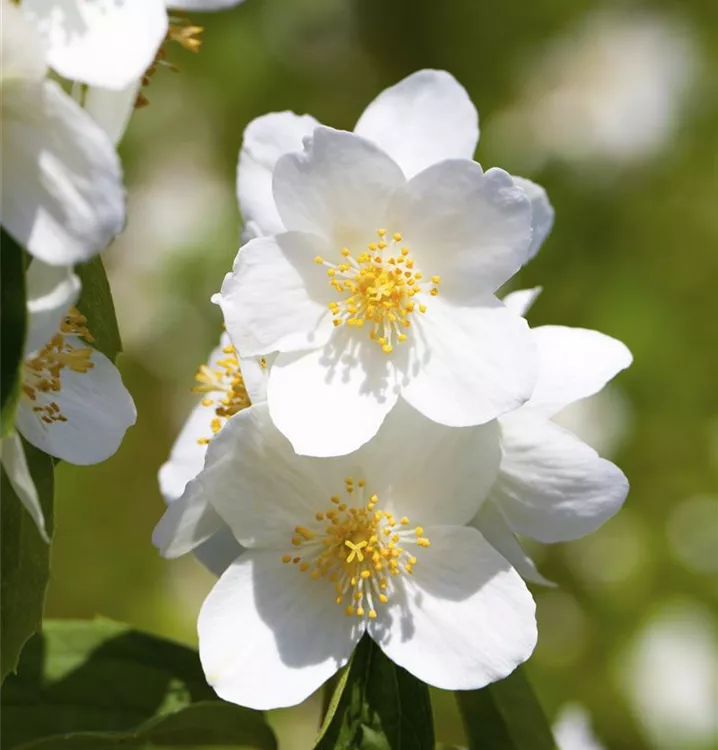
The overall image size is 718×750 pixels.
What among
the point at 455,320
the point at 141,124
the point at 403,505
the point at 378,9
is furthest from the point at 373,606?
the point at 378,9

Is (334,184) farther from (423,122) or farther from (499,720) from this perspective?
(499,720)

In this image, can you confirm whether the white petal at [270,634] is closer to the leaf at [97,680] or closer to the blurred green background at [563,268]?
the leaf at [97,680]

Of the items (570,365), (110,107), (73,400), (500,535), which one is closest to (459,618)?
(500,535)

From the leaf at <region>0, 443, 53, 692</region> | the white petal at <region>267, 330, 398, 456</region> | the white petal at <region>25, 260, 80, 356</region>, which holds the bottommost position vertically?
the leaf at <region>0, 443, 53, 692</region>

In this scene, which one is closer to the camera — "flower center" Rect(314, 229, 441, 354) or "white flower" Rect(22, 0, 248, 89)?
"white flower" Rect(22, 0, 248, 89)

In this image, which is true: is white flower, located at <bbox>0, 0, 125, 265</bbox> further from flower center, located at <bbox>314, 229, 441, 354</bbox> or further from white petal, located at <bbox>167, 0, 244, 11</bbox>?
flower center, located at <bbox>314, 229, 441, 354</bbox>

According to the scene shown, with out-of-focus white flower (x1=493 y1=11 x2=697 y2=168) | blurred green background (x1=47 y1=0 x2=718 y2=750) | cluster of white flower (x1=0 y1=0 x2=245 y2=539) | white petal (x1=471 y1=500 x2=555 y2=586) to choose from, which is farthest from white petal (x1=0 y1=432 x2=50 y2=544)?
out-of-focus white flower (x1=493 y1=11 x2=697 y2=168)

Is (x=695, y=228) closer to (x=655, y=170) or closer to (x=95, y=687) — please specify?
(x=655, y=170)
